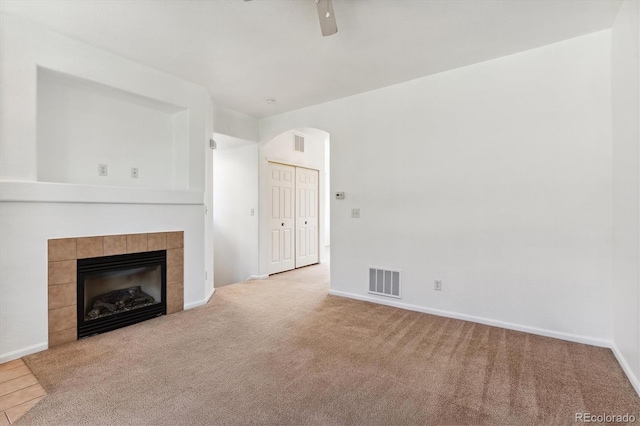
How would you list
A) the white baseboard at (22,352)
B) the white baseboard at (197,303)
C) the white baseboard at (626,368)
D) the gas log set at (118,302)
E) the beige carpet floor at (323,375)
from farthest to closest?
1. the white baseboard at (197,303)
2. the gas log set at (118,302)
3. the white baseboard at (22,352)
4. the white baseboard at (626,368)
5. the beige carpet floor at (323,375)

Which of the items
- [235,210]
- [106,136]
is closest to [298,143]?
[235,210]

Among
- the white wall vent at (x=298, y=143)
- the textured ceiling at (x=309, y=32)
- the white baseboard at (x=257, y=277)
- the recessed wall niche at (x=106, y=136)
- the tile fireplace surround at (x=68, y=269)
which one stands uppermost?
the textured ceiling at (x=309, y=32)

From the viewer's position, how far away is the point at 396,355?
2.41 m

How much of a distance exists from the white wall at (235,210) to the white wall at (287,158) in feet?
0.39

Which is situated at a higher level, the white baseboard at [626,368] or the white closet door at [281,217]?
the white closet door at [281,217]

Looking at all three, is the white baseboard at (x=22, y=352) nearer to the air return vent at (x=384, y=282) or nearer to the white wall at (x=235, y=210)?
the white wall at (x=235, y=210)

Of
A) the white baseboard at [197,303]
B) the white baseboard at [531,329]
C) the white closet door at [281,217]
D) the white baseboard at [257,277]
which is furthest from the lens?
the white closet door at [281,217]

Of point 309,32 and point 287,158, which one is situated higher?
point 309,32

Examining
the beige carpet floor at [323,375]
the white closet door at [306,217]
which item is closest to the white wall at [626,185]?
the beige carpet floor at [323,375]

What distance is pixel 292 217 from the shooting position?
5875mm

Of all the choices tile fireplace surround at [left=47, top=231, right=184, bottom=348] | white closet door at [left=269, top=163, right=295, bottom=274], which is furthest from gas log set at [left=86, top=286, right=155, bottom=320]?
white closet door at [left=269, top=163, right=295, bottom=274]

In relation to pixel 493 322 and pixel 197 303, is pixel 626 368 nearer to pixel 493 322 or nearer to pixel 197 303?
pixel 493 322

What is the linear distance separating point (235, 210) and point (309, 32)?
3.52 meters

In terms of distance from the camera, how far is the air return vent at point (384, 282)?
3.67 meters
